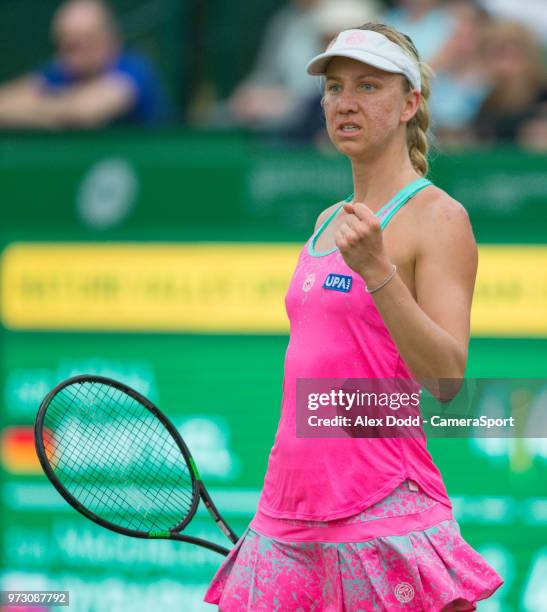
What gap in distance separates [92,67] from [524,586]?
325 cm

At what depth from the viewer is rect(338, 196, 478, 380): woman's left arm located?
2.52 meters

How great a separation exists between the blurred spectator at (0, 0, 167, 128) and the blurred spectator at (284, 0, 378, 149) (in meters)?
0.80

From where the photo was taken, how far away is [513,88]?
6.22m

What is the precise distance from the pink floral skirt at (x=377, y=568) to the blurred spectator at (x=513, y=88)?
137 inches

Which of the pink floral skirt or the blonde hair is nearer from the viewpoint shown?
the pink floral skirt

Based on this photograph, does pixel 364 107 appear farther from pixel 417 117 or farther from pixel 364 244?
pixel 364 244

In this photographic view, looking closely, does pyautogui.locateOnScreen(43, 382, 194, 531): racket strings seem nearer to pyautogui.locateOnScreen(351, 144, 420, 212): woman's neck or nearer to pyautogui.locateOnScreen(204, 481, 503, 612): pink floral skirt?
pyautogui.locateOnScreen(204, 481, 503, 612): pink floral skirt

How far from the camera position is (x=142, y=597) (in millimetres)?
5492

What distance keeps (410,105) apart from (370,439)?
71cm

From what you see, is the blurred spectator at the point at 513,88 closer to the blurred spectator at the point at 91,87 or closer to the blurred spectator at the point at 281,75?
the blurred spectator at the point at 281,75

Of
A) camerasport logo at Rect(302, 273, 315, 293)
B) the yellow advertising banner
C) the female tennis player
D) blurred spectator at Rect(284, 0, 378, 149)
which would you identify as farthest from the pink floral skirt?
blurred spectator at Rect(284, 0, 378, 149)

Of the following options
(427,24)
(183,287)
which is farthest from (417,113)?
(427,24)

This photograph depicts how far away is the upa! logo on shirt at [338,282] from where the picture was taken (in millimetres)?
2768

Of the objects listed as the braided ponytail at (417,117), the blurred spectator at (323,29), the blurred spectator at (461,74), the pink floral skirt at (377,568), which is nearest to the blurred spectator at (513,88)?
the blurred spectator at (461,74)
